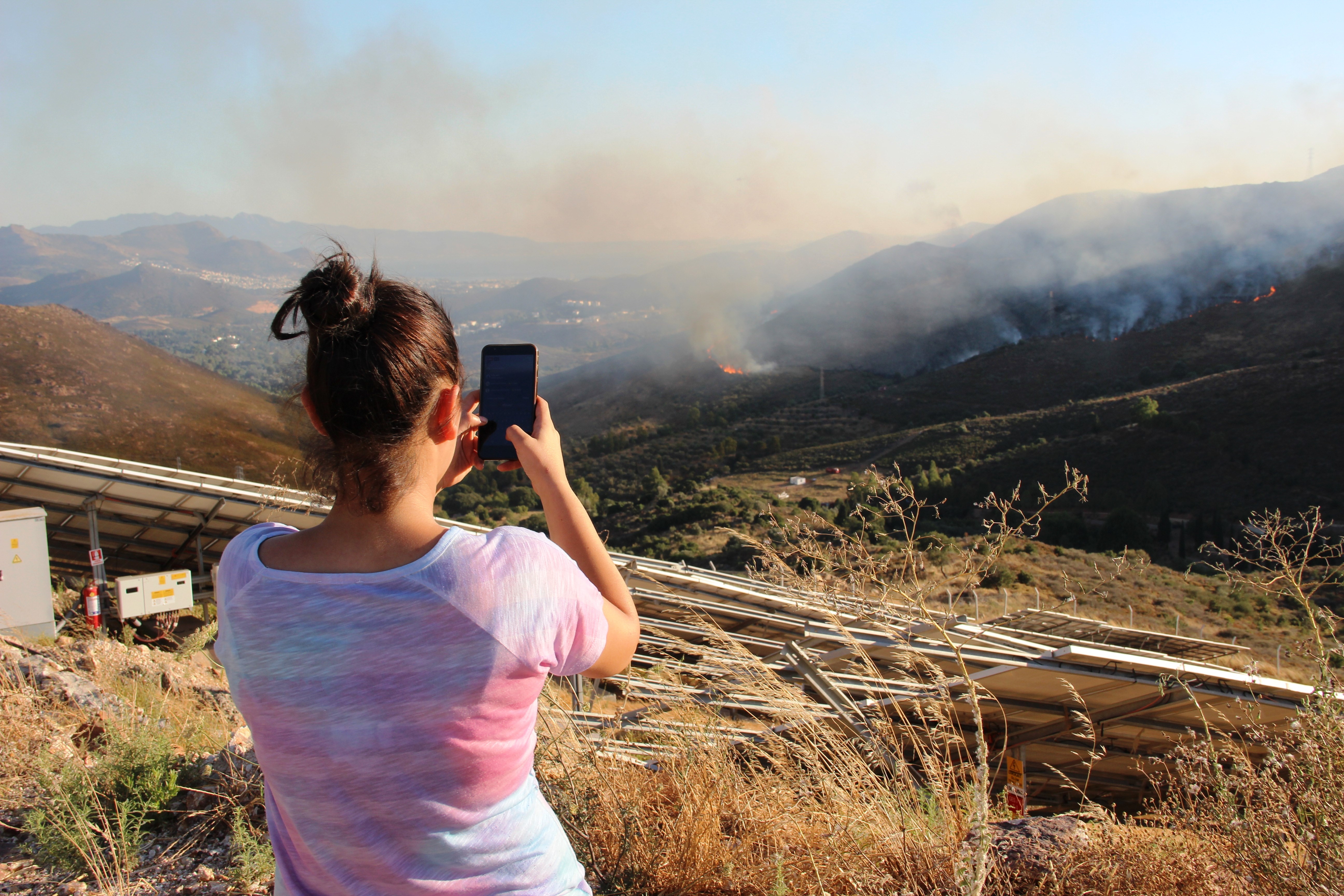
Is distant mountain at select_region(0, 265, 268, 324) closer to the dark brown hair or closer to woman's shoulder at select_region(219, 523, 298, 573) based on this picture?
woman's shoulder at select_region(219, 523, 298, 573)

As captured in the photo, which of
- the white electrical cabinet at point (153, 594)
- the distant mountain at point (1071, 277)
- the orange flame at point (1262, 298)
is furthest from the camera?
the distant mountain at point (1071, 277)

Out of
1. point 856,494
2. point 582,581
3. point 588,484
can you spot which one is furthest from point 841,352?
point 582,581

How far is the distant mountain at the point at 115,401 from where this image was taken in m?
41.4

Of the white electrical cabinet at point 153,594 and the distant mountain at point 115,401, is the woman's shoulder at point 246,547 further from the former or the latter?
the distant mountain at point 115,401

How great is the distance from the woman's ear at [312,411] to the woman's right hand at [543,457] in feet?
0.95

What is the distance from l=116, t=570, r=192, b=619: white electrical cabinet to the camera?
8539 millimetres

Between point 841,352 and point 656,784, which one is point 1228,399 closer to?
point 656,784

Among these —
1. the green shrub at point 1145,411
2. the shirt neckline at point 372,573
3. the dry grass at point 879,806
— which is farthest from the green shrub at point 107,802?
the green shrub at point 1145,411

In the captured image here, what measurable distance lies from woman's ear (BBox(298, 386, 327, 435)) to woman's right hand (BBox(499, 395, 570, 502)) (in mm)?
290

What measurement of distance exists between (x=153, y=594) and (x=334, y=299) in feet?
31.9

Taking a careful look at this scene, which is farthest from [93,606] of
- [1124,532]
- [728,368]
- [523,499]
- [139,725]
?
[728,368]

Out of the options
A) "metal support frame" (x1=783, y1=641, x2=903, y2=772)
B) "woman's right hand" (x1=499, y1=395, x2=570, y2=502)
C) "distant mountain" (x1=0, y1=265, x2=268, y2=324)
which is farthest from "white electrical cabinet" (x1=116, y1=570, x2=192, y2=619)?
"distant mountain" (x1=0, y1=265, x2=268, y2=324)

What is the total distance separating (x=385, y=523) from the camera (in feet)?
3.44

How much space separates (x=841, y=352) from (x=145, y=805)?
379 ft
